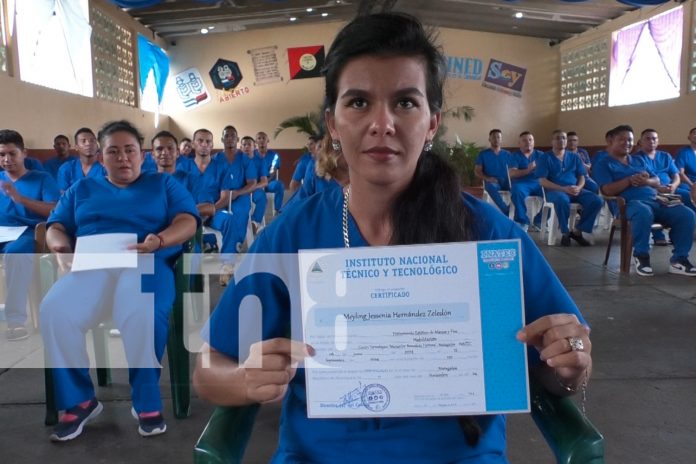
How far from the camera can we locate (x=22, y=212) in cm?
370

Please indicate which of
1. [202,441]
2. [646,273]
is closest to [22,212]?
[202,441]

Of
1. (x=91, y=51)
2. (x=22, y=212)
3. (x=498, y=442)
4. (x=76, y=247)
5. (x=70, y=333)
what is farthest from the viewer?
(x=91, y=51)

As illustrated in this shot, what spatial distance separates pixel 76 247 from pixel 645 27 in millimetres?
10257

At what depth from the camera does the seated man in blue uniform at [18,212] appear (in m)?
3.55

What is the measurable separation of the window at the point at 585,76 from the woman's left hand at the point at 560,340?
12.0m

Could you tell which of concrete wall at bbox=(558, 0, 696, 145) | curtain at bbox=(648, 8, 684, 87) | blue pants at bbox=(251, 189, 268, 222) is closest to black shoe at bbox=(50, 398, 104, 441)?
blue pants at bbox=(251, 189, 268, 222)

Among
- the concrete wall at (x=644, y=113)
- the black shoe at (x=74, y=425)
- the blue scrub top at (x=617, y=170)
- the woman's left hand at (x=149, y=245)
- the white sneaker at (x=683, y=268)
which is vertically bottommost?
the black shoe at (x=74, y=425)

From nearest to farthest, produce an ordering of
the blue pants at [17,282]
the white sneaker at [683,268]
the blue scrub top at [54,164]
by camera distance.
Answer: the blue pants at [17,282]
the white sneaker at [683,268]
the blue scrub top at [54,164]

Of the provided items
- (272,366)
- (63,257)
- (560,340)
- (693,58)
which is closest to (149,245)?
(63,257)

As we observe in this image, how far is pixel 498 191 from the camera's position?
758 centimetres

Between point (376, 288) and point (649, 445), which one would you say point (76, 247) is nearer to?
point (376, 288)

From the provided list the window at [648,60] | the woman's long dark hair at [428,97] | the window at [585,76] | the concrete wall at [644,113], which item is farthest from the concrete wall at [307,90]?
the woman's long dark hair at [428,97]

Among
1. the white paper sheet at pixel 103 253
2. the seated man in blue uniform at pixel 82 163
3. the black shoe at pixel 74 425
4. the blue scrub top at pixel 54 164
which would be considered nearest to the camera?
the black shoe at pixel 74 425

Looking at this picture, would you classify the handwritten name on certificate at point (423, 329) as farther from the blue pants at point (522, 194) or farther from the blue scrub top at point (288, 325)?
the blue pants at point (522, 194)
